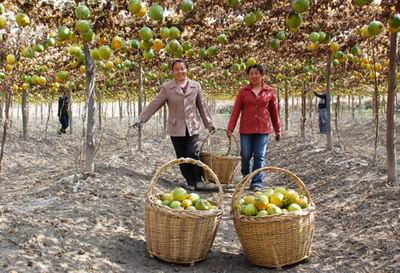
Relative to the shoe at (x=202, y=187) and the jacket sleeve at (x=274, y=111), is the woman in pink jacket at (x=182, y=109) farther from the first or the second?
the jacket sleeve at (x=274, y=111)

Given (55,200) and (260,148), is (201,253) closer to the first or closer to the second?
(55,200)

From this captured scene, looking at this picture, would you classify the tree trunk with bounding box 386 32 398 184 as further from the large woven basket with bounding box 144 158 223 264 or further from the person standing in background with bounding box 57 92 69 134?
the person standing in background with bounding box 57 92 69 134

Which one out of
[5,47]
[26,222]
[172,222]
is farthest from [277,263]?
[5,47]

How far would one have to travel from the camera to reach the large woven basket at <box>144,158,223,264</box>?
11.2 ft

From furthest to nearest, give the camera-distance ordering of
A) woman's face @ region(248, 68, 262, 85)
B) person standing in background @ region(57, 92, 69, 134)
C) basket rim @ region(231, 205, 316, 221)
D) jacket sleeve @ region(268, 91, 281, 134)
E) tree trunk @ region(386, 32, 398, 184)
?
1. person standing in background @ region(57, 92, 69, 134)
2. jacket sleeve @ region(268, 91, 281, 134)
3. woman's face @ region(248, 68, 262, 85)
4. tree trunk @ region(386, 32, 398, 184)
5. basket rim @ region(231, 205, 316, 221)

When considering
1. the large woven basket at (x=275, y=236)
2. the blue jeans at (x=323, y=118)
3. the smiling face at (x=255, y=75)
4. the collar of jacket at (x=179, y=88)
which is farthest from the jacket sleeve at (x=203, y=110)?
the blue jeans at (x=323, y=118)

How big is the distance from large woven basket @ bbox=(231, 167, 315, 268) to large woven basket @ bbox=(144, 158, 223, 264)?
0.83 ft

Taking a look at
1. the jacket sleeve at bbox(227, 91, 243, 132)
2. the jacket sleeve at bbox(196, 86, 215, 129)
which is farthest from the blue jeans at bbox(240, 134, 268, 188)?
the jacket sleeve at bbox(196, 86, 215, 129)

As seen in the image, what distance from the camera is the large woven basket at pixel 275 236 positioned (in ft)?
11.1

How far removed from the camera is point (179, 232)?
135 inches

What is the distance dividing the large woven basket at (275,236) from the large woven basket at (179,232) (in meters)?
0.25

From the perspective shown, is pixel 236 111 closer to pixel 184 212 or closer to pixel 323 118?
pixel 184 212

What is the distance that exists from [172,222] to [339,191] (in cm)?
314

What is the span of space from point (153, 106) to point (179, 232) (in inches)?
97.4
